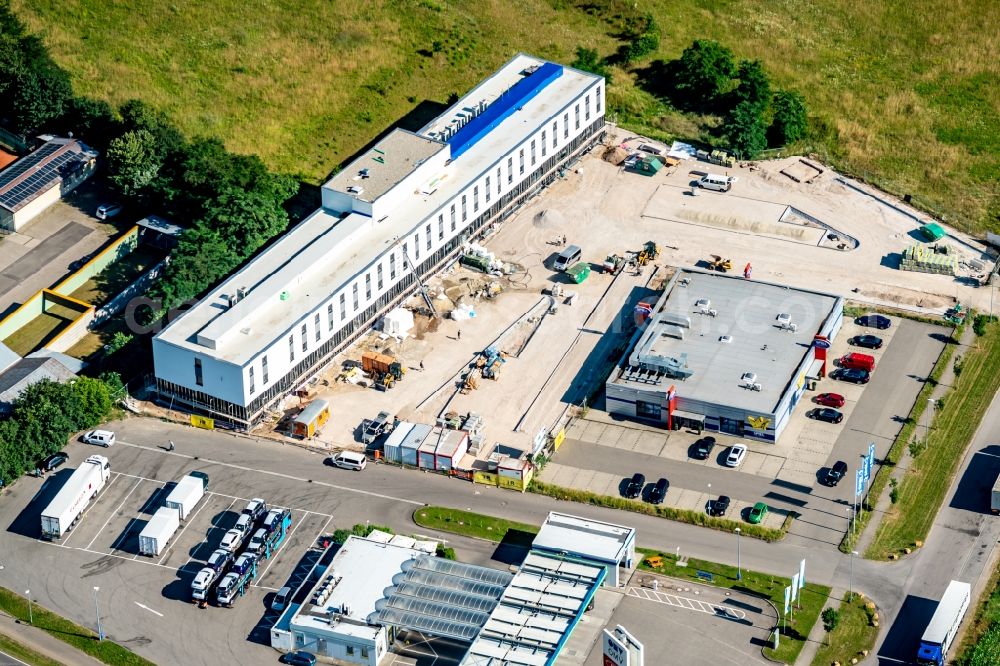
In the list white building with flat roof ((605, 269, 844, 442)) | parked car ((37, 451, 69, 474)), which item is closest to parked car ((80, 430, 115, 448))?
parked car ((37, 451, 69, 474))

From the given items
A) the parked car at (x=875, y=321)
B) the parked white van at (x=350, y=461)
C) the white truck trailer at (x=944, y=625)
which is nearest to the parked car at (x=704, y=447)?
the parked car at (x=875, y=321)

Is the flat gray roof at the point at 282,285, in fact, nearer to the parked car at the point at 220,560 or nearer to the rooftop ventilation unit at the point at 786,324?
the parked car at the point at 220,560

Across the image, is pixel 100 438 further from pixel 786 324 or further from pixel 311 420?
pixel 786 324

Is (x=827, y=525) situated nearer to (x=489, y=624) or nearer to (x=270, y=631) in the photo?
(x=489, y=624)

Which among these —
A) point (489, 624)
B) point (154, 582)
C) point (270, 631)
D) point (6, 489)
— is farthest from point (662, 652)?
point (6, 489)

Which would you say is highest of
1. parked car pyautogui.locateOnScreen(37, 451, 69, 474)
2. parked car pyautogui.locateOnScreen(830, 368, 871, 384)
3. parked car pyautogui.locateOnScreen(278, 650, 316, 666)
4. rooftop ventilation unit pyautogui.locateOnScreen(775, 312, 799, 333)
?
rooftop ventilation unit pyautogui.locateOnScreen(775, 312, 799, 333)

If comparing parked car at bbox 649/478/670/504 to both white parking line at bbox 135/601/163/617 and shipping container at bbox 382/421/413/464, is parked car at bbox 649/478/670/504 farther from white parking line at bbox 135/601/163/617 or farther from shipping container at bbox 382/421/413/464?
white parking line at bbox 135/601/163/617
